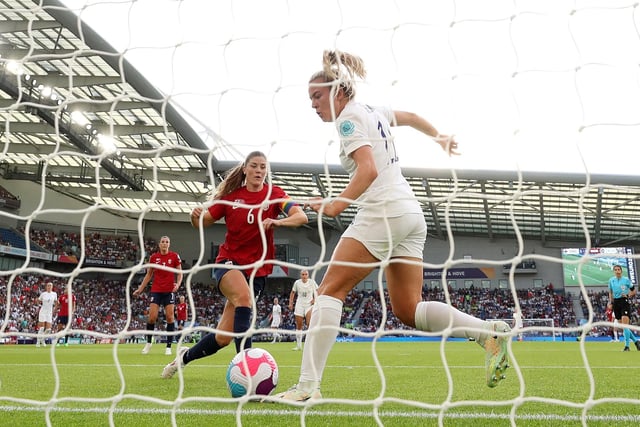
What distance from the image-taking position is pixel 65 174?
29.6 m

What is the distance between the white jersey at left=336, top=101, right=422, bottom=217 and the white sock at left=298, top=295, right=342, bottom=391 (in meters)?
0.49

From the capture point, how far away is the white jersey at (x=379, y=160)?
2.63m

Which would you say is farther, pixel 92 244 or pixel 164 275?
pixel 92 244

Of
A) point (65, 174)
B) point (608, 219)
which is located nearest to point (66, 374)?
point (65, 174)

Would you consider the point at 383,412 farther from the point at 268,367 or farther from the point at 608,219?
the point at 608,219

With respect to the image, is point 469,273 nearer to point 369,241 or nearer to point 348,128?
point 369,241

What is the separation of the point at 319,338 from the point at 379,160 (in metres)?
0.95

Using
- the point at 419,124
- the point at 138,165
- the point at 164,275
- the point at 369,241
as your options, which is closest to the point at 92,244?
the point at 138,165

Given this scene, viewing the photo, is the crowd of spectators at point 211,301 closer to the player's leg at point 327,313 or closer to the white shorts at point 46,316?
the white shorts at point 46,316

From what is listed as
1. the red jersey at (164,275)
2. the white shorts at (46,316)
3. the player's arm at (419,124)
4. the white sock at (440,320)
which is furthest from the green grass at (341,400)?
the white shorts at (46,316)

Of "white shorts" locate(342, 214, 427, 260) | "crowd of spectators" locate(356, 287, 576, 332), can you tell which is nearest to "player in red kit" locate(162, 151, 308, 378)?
"white shorts" locate(342, 214, 427, 260)

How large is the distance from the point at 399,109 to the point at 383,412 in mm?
1663

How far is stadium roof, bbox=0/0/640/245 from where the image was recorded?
1802cm

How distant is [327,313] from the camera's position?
107 inches
